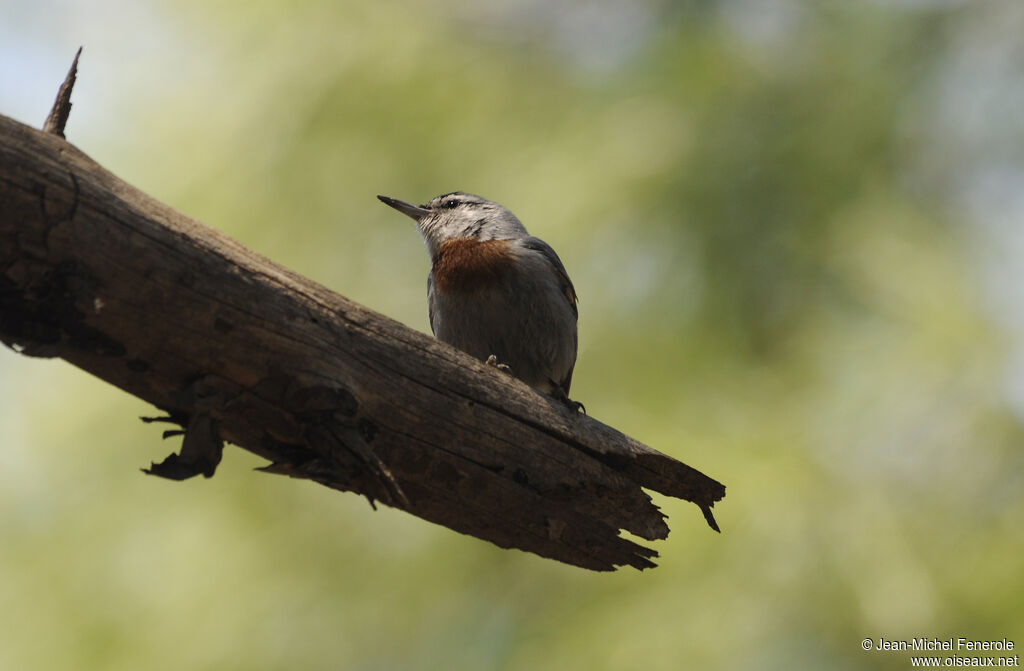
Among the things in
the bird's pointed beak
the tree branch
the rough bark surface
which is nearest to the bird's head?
the bird's pointed beak

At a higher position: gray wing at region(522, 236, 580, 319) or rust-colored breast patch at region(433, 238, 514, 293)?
gray wing at region(522, 236, 580, 319)

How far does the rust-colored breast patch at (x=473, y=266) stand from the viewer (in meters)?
4.07

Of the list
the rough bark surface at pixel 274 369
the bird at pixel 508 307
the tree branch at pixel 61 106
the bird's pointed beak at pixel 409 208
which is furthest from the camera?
the bird's pointed beak at pixel 409 208

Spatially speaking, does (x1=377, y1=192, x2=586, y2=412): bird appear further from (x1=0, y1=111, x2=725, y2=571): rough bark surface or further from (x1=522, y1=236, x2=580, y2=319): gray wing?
(x1=0, y1=111, x2=725, y2=571): rough bark surface

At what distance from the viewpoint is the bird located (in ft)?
13.3

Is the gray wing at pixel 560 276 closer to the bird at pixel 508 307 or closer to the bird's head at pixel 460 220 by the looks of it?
the bird at pixel 508 307

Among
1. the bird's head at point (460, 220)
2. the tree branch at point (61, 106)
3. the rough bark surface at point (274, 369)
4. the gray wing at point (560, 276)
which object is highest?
the bird's head at point (460, 220)

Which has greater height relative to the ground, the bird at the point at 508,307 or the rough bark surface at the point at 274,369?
the bird at the point at 508,307

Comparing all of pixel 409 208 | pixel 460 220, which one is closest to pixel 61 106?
pixel 460 220

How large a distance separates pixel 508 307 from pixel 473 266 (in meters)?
0.26

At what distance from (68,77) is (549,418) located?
1.75 m

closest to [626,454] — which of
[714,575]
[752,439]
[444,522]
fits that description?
[444,522]

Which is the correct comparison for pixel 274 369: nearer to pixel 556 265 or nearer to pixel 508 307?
pixel 508 307

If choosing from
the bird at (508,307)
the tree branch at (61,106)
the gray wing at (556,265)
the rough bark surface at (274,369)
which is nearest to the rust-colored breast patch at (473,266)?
the bird at (508,307)
